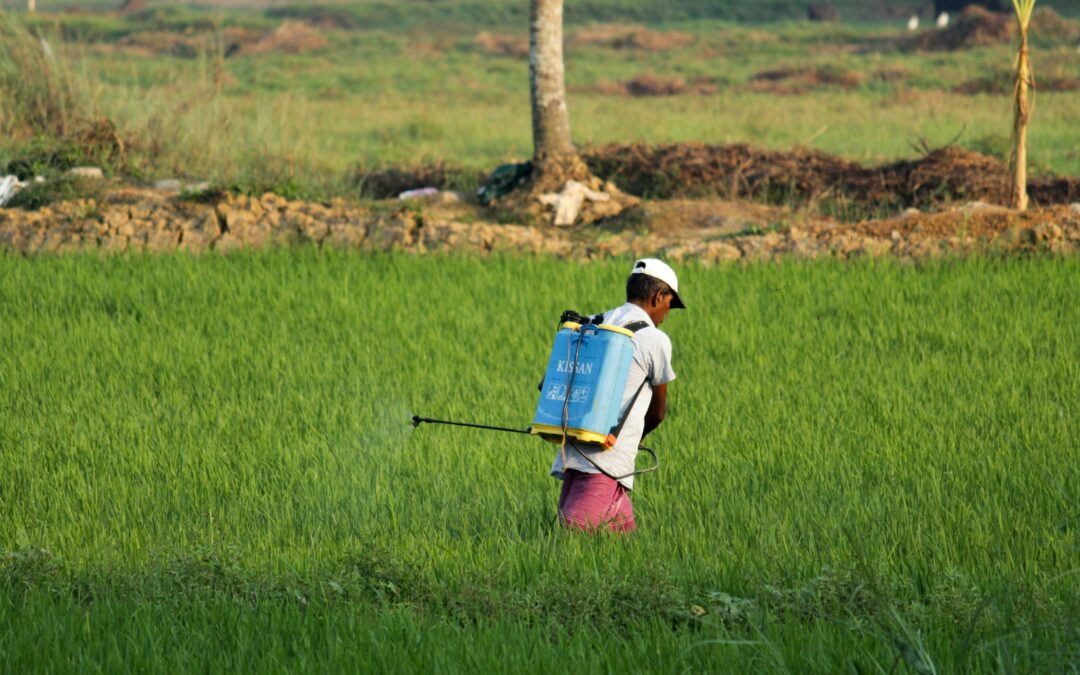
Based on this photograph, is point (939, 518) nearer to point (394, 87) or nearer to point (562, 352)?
point (562, 352)

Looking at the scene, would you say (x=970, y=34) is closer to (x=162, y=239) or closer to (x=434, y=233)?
(x=434, y=233)

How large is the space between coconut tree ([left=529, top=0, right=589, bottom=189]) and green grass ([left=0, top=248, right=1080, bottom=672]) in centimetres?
415

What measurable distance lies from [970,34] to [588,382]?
41.7 m

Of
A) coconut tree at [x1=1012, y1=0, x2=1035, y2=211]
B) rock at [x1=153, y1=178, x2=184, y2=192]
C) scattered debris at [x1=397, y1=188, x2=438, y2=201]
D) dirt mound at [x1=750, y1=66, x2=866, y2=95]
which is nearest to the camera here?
coconut tree at [x1=1012, y1=0, x2=1035, y2=211]

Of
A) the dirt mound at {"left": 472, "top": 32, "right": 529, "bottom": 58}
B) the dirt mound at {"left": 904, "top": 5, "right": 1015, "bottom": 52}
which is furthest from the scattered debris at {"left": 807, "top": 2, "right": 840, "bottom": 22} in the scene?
the dirt mound at {"left": 904, "top": 5, "right": 1015, "bottom": 52}

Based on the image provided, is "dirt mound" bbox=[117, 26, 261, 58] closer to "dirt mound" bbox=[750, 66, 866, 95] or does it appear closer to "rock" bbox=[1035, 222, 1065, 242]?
"dirt mound" bbox=[750, 66, 866, 95]

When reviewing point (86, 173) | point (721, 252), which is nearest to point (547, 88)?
point (721, 252)

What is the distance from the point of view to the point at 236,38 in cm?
5209

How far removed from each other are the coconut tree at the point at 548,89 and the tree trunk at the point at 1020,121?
14.4 feet

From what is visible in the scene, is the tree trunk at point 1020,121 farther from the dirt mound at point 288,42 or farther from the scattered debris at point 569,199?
the dirt mound at point 288,42

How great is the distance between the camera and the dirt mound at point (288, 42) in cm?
4944

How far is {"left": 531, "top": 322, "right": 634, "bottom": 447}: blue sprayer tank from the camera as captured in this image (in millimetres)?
4801

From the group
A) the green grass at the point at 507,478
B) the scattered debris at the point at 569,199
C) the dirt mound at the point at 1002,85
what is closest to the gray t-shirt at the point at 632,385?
the green grass at the point at 507,478

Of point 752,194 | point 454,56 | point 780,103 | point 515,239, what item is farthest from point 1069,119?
point 454,56
